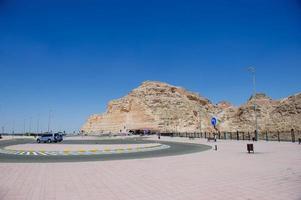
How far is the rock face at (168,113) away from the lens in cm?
10431

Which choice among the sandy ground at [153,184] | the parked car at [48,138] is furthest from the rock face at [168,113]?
the sandy ground at [153,184]

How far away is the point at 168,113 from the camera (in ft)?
492

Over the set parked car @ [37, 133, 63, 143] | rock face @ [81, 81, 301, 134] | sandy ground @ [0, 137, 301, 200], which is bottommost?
sandy ground @ [0, 137, 301, 200]

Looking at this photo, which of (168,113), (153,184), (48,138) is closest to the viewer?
(153,184)

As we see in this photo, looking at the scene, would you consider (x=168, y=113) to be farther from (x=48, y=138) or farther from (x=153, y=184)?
(x=153, y=184)

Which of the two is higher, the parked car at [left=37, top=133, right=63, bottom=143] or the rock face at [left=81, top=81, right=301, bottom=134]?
the rock face at [left=81, top=81, right=301, bottom=134]

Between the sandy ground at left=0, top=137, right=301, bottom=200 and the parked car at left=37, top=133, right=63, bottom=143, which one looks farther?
the parked car at left=37, top=133, right=63, bottom=143

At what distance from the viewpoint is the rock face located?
4107 inches

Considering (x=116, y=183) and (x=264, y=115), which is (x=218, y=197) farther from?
(x=264, y=115)

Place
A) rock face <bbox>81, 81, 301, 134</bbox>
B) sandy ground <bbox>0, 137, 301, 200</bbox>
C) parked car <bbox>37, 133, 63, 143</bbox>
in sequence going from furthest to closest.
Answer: rock face <bbox>81, 81, 301, 134</bbox> < parked car <bbox>37, 133, 63, 143</bbox> < sandy ground <bbox>0, 137, 301, 200</bbox>

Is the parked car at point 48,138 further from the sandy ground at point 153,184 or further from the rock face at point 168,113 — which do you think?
the rock face at point 168,113

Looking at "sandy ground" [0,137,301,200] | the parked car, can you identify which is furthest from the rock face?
"sandy ground" [0,137,301,200]

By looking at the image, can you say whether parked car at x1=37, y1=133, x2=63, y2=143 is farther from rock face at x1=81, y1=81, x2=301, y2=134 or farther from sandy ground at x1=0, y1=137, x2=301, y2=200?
rock face at x1=81, y1=81, x2=301, y2=134

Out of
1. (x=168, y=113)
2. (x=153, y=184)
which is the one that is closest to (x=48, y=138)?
(x=153, y=184)
